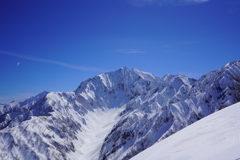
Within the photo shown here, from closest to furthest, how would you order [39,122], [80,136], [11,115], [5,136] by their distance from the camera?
[5,136]
[39,122]
[80,136]
[11,115]

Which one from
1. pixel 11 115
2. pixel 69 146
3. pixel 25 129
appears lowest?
pixel 69 146

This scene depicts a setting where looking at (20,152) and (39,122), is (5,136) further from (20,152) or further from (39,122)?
(39,122)

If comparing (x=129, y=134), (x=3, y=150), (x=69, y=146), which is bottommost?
(x=129, y=134)

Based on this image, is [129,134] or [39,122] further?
[39,122]

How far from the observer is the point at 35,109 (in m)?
174

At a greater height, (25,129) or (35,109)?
(35,109)

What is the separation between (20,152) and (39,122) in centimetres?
2763

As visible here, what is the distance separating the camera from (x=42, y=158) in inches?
3821

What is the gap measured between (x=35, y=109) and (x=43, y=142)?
272 feet

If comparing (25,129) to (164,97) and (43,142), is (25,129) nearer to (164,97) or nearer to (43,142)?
(43,142)

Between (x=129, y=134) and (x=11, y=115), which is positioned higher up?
(x=11, y=115)

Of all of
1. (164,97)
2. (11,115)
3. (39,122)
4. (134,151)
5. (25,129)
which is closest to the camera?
(134,151)

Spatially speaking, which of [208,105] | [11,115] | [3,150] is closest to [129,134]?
[208,105]

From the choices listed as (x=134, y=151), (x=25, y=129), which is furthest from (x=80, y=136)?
(x=134, y=151)
